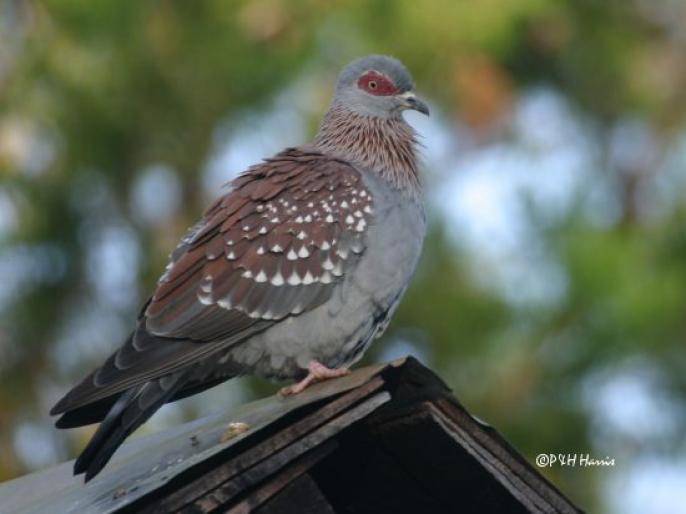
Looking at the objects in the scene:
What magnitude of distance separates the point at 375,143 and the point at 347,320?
42.7 inches

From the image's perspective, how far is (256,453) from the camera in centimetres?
354

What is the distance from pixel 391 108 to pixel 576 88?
6.61m

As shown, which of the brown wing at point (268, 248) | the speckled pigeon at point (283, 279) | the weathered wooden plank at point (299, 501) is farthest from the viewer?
the brown wing at point (268, 248)

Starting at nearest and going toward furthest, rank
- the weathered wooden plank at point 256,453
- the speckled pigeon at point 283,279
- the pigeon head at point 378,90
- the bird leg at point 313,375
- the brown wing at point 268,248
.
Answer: the weathered wooden plank at point 256,453 < the bird leg at point 313,375 < the speckled pigeon at point 283,279 < the brown wing at point 268,248 < the pigeon head at point 378,90

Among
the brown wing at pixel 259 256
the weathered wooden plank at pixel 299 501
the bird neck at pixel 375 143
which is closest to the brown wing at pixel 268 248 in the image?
the brown wing at pixel 259 256

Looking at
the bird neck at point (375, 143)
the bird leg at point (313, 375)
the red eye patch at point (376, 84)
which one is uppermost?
the red eye patch at point (376, 84)

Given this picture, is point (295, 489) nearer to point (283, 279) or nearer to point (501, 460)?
point (501, 460)

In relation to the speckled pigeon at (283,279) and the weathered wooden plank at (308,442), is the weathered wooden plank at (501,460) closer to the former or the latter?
the weathered wooden plank at (308,442)

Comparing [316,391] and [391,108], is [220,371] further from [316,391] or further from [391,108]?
[391,108]

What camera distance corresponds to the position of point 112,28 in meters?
7.73

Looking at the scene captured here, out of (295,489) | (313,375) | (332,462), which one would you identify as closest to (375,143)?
(313,375)

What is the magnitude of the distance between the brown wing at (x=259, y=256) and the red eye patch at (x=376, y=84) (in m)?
0.86

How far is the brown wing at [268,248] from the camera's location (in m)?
4.79

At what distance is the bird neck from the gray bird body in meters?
0.46
